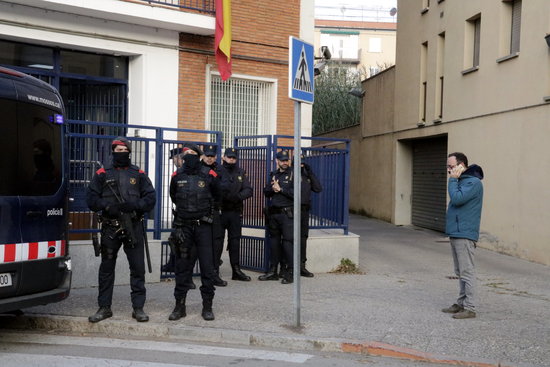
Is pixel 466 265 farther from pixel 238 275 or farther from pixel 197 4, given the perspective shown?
pixel 197 4

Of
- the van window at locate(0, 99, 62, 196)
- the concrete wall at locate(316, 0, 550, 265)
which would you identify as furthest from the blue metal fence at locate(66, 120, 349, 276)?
the concrete wall at locate(316, 0, 550, 265)

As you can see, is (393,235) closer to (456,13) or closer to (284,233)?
(456,13)

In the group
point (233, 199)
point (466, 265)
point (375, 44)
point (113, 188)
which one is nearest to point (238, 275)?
point (233, 199)

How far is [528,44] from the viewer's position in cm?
1270

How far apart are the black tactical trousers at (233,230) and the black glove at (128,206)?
264cm

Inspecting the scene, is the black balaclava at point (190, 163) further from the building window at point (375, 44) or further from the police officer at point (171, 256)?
the building window at point (375, 44)

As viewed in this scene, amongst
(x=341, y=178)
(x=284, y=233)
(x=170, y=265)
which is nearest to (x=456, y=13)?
(x=341, y=178)

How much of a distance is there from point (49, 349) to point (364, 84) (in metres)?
18.8

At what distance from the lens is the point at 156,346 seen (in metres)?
6.05

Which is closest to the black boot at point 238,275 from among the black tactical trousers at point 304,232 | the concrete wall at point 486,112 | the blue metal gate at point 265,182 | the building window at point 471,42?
the blue metal gate at point 265,182

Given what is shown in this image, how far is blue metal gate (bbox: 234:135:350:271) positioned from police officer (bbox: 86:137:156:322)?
3247 mm

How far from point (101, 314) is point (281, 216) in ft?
11.1

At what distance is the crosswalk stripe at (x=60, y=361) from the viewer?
5324 millimetres

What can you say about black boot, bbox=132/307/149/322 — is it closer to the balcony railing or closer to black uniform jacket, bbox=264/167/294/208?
black uniform jacket, bbox=264/167/294/208
